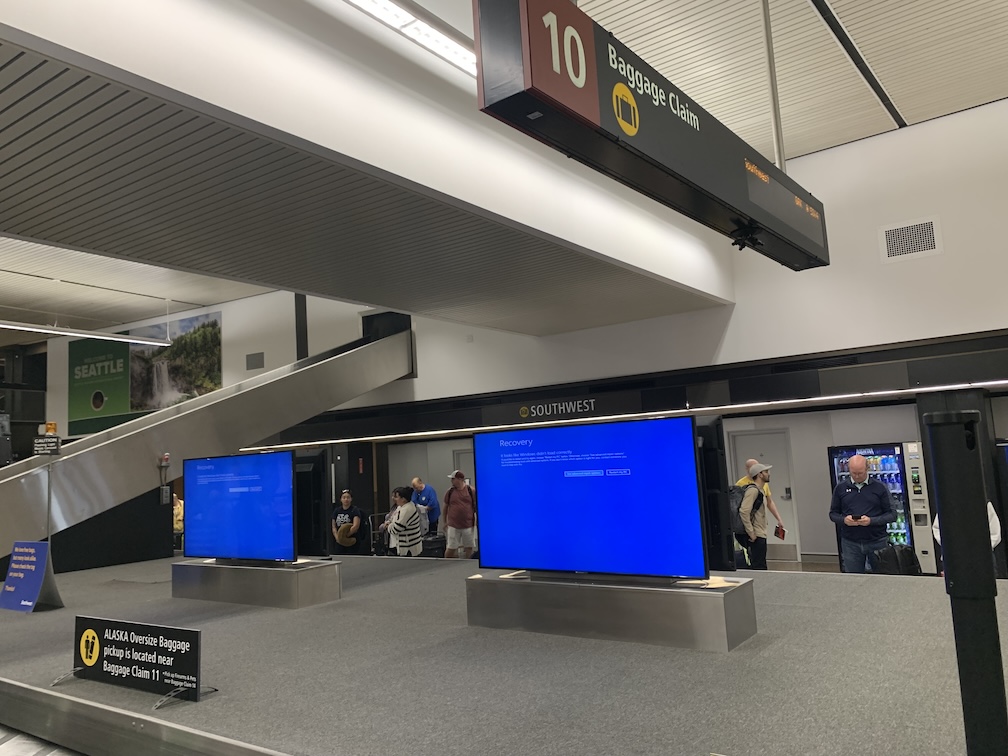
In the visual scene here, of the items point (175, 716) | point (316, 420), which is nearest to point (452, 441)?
point (316, 420)

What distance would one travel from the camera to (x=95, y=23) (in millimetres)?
3461

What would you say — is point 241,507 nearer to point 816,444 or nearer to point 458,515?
point 458,515

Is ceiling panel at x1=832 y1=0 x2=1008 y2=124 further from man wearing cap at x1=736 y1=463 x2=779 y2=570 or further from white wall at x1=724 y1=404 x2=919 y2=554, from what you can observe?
white wall at x1=724 y1=404 x2=919 y2=554

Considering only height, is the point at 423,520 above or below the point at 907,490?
below

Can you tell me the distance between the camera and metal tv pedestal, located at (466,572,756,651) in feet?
14.3

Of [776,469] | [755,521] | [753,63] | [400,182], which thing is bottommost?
[755,521]

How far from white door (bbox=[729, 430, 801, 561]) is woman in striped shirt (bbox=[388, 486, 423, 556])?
5533 millimetres

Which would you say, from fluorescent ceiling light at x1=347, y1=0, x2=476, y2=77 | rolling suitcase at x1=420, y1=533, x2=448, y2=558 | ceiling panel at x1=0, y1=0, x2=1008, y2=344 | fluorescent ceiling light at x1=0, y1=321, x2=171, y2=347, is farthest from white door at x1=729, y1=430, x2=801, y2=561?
fluorescent ceiling light at x1=0, y1=321, x2=171, y2=347

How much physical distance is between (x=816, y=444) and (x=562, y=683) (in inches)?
383

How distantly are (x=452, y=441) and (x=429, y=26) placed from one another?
903 cm

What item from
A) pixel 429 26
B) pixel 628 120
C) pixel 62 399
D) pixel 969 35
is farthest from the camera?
pixel 62 399

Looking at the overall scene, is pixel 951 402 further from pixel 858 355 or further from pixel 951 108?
pixel 951 108

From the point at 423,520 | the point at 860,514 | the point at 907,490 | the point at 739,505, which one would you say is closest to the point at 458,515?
the point at 423,520

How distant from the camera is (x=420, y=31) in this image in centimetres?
485
